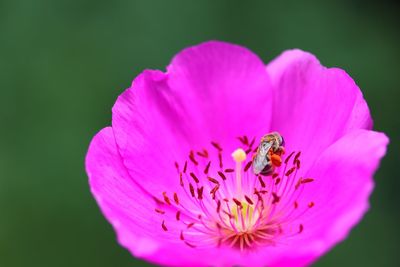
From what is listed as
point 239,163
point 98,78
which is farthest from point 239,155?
point 98,78

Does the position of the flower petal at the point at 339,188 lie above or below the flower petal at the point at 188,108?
below

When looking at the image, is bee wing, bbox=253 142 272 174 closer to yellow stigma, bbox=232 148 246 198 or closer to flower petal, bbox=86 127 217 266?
yellow stigma, bbox=232 148 246 198

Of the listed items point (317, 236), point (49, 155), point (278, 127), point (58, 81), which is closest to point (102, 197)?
point (317, 236)

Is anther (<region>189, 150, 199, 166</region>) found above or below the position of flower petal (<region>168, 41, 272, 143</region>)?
below

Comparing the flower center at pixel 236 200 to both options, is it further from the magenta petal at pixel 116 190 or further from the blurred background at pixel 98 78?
the blurred background at pixel 98 78

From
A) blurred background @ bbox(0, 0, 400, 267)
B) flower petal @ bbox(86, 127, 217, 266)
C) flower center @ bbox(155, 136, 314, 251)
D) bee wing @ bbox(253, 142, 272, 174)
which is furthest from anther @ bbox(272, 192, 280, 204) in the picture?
blurred background @ bbox(0, 0, 400, 267)

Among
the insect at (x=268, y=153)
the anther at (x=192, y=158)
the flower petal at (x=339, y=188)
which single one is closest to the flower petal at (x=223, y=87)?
the anther at (x=192, y=158)

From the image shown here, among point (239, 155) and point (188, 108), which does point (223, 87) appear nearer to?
point (188, 108)
